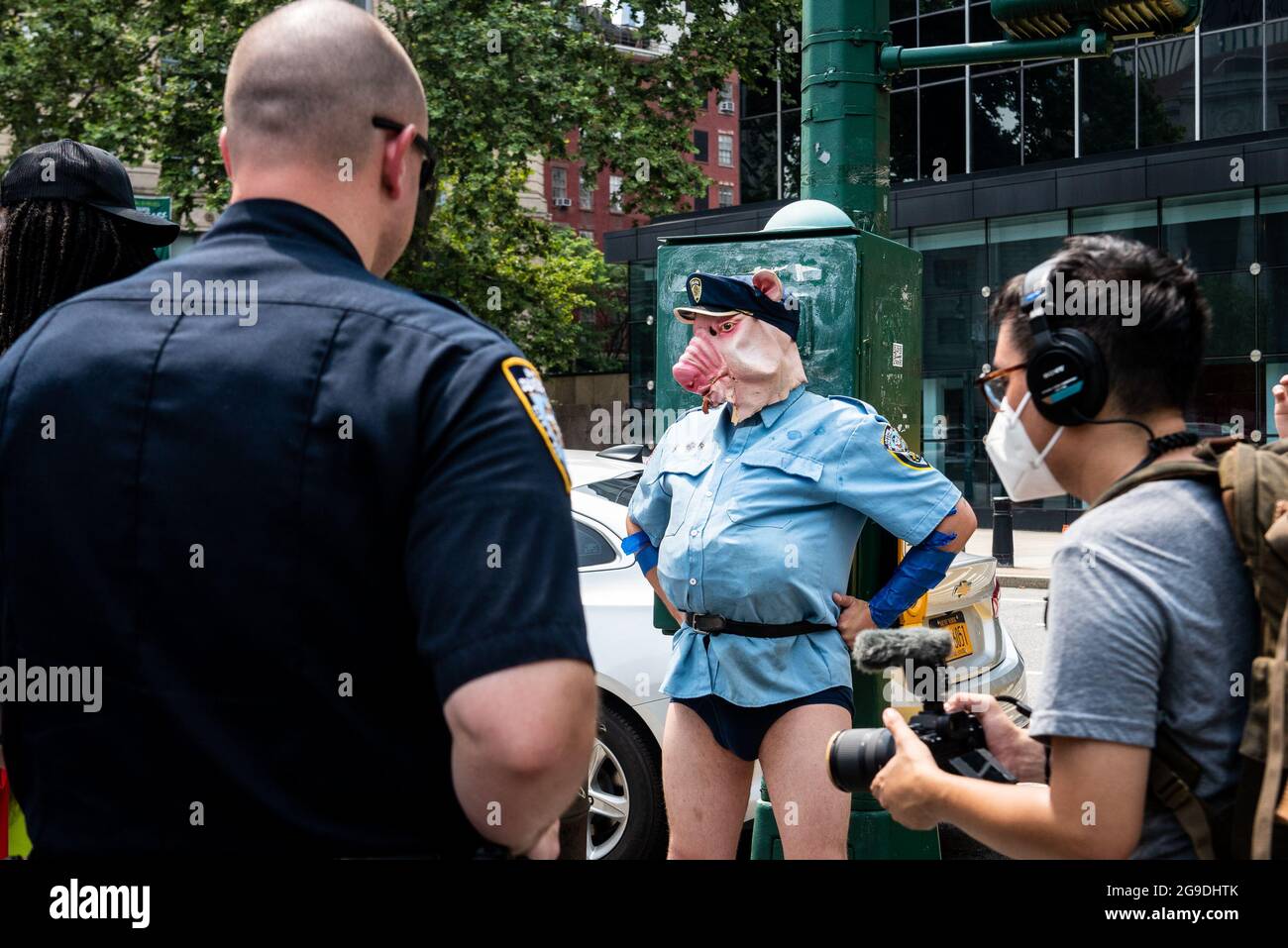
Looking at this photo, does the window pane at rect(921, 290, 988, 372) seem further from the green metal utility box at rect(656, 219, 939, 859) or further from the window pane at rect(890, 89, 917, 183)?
the green metal utility box at rect(656, 219, 939, 859)

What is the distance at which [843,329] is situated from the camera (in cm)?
446

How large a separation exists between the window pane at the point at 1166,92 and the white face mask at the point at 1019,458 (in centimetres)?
2277

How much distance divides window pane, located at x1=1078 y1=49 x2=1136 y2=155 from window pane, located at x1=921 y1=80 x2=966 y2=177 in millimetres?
2390

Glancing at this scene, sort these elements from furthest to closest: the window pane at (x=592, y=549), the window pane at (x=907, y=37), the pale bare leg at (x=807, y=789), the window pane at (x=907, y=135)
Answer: the window pane at (x=907, y=135), the window pane at (x=907, y=37), the window pane at (x=592, y=549), the pale bare leg at (x=807, y=789)

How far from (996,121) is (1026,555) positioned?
9755mm

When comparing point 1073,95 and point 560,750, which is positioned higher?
point 1073,95

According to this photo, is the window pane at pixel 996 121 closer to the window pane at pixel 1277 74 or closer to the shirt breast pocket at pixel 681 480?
the window pane at pixel 1277 74

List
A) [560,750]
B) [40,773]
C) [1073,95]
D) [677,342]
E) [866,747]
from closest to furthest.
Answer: [560,750], [40,773], [866,747], [677,342], [1073,95]

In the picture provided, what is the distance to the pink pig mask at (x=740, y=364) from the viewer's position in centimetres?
405

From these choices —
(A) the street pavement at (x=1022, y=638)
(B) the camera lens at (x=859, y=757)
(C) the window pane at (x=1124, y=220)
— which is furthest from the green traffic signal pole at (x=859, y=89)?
(C) the window pane at (x=1124, y=220)
